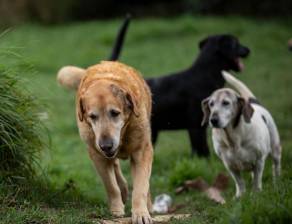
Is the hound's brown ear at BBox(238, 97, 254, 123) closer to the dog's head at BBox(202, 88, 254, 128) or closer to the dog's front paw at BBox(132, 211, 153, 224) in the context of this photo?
the dog's head at BBox(202, 88, 254, 128)

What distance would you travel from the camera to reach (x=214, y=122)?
331 inches

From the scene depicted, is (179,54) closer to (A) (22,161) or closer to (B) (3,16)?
(B) (3,16)

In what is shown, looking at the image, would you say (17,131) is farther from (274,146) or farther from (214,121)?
(274,146)

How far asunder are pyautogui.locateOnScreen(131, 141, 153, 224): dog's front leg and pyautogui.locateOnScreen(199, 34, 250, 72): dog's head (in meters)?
4.04

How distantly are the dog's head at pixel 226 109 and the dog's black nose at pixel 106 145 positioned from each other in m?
2.10

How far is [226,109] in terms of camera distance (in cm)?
851

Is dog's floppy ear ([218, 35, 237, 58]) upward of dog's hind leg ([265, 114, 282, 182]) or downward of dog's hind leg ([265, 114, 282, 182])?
upward

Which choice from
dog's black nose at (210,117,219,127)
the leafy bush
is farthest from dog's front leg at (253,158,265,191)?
the leafy bush

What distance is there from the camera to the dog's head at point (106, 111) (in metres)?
6.61

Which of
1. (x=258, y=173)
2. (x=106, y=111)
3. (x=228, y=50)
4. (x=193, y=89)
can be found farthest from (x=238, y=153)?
(x=228, y=50)

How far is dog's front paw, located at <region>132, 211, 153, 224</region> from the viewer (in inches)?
262

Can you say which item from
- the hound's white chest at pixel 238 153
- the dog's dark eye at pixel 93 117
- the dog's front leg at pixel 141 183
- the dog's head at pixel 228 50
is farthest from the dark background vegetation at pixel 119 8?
the dog's dark eye at pixel 93 117

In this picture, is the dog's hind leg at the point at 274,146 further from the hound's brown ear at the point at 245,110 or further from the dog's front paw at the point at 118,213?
the dog's front paw at the point at 118,213

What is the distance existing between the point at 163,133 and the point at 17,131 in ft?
20.3
